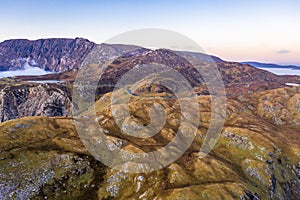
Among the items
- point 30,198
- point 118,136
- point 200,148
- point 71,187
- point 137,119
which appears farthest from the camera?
point 137,119

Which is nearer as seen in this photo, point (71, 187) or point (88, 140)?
point (71, 187)

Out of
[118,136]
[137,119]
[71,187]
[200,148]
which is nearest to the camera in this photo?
[71,187]

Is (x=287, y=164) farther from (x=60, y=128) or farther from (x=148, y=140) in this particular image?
(x=60, y=128)

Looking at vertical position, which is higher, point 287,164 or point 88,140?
point 88,140

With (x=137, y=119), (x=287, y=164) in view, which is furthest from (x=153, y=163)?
(x=287, y=164)

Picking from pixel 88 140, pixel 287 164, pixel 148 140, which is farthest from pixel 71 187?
pixel 287 164

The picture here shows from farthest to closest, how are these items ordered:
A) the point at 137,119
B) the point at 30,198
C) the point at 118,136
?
the point at 137,119, the point at 118,136, the point at 30,198

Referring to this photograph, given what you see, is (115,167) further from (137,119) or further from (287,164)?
(287,164)

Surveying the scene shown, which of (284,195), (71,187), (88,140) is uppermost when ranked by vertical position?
(88,140)

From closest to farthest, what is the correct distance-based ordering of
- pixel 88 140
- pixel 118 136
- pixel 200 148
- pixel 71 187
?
pixel 71 187 < pixel 88 140 < pixel 118 136 < pixel 200 148
